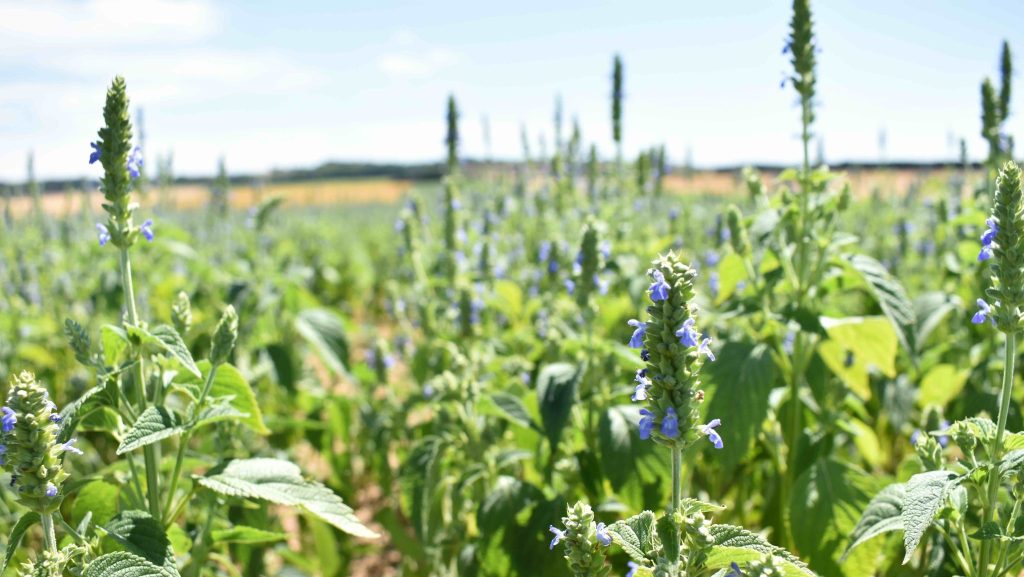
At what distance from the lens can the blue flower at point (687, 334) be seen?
1438 mm

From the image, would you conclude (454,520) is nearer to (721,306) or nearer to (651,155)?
(721,306)

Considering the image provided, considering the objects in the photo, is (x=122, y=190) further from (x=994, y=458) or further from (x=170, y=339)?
(x=994, y=458)

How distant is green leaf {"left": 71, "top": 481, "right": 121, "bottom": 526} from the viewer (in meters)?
2.25

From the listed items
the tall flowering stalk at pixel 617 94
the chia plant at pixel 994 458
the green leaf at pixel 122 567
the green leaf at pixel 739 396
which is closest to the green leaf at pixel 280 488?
the green leaf at pixel 122 567

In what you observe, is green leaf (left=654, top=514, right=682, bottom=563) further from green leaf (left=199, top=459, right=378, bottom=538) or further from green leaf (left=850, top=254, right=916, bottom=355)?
green leaf (left=850, top=254, right=916, bottom=355)

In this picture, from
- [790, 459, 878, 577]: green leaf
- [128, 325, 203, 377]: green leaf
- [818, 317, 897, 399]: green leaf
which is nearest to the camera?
[128, 325, 203, 377]: green leaf

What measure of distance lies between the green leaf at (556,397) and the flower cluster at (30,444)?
1.50m

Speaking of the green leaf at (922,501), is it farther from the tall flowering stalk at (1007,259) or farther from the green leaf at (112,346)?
the green leaf at (112,346)

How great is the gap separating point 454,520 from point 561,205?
330cm

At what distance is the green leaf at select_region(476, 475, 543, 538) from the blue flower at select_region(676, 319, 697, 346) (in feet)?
4.91

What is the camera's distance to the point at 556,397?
9.05 ft

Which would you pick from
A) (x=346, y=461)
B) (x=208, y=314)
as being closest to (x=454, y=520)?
(x=346, y=461)

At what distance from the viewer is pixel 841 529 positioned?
2.61 m

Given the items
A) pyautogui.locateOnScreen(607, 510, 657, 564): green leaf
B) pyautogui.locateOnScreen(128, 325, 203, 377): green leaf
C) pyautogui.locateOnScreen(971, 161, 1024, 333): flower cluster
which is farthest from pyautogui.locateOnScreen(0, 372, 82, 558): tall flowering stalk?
pyautogui.locateOnScreen(971, 161, 1024, 333): flower cluster
